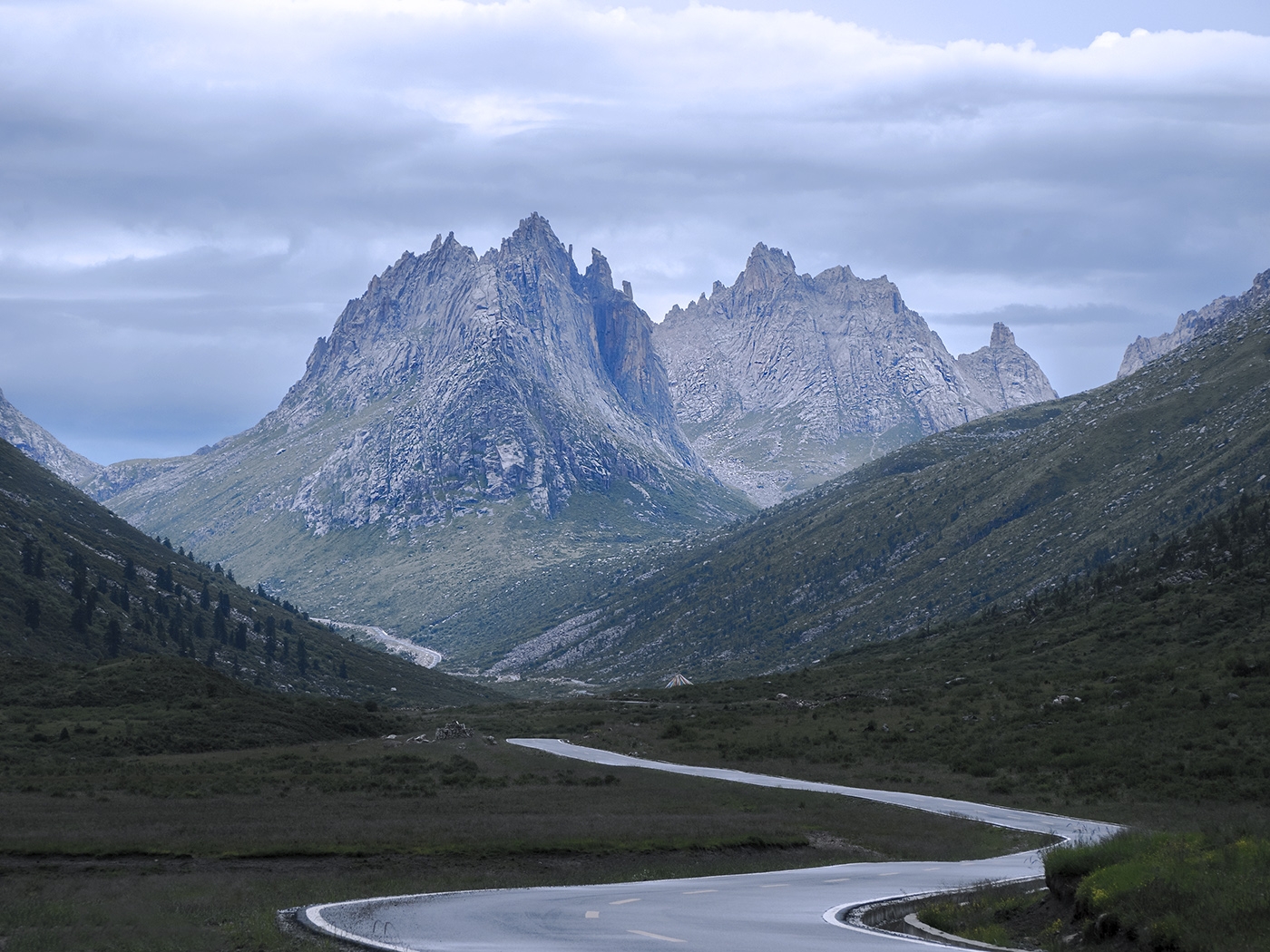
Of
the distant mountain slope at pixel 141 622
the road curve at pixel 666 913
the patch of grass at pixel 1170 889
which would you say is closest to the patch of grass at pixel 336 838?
the road curve at pixel 666 913

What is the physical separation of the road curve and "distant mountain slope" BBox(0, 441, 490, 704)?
323ft

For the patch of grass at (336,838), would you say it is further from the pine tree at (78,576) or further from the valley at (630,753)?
the pine tree at (78,576)

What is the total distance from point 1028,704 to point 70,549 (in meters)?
139

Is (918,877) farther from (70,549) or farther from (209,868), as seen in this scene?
(70,549)

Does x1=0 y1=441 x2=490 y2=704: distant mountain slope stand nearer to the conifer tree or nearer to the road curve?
the conifer tree

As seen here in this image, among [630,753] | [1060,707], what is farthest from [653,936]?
[630,753]

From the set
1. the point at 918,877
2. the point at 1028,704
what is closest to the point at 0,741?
the point at 918,877

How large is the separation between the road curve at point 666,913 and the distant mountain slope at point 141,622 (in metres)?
98.4

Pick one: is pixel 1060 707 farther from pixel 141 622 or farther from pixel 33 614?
pixel 141 622

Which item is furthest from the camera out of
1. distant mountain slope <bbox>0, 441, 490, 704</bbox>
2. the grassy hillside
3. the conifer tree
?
distant mountain slope <bbox>0, 441, 490, 704</bbox>

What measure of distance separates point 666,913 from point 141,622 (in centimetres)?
14119

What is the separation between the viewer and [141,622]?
147 meters

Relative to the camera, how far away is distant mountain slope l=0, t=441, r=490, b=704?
416ft

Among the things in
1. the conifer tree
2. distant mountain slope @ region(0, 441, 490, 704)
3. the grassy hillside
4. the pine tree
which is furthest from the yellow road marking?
Result: the pine tree
